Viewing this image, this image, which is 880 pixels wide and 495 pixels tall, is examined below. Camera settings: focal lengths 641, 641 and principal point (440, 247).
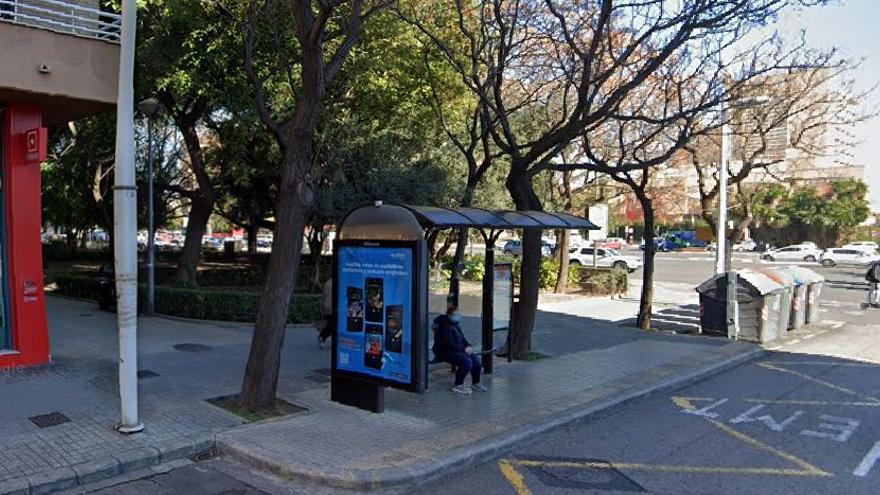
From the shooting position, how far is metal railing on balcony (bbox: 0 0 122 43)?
833 centimetres

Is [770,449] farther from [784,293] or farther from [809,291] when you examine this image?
[809,291]

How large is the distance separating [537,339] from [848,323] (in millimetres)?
9926

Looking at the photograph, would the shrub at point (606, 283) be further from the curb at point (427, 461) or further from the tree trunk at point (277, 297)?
the tree trunk at point (277, 297)

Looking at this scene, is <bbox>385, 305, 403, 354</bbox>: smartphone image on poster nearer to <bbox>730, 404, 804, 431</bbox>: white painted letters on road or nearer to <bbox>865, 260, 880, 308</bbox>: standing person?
<bbox>730, 404, 804, 431</bbox>: white painted letters on road

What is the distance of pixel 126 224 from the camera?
6215 millimetres

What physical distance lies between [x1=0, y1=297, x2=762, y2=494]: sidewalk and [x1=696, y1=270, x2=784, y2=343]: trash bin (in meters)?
1.73

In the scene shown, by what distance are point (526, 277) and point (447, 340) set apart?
2.70 metres

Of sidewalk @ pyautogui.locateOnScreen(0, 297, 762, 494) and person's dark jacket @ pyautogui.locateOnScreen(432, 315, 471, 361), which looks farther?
person's dark jacket @ pyautogui.locateOnScreen(432, 315, 471, 361)

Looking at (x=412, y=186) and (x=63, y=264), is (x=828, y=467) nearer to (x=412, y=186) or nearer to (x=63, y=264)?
(x=412, y=186)

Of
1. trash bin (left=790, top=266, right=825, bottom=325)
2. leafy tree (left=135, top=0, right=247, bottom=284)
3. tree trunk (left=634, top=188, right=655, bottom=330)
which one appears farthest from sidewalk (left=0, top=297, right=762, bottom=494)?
trash bin (left=790, top=266, right=825, bottom=325)

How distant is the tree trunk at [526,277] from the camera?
34.6 feet

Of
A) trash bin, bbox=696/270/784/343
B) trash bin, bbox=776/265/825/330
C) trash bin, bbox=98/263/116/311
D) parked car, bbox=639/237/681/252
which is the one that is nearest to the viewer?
trash bin, bbox=696/270/784/343

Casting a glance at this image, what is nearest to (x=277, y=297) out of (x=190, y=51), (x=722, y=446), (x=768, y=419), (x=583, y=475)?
(x=583, y=475)

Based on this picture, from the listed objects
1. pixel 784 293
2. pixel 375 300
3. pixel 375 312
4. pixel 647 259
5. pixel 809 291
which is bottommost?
pixel 809 291
